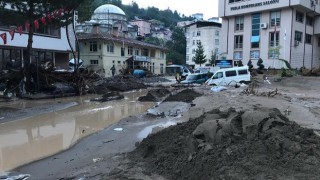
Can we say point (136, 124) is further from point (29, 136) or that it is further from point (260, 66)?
point (260, 66)

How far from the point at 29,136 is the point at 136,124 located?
3.80m

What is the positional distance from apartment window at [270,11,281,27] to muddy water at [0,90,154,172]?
43.3 meters

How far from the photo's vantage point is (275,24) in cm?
5625

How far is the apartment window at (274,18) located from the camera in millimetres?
56031

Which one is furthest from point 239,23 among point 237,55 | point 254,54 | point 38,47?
point 38,47

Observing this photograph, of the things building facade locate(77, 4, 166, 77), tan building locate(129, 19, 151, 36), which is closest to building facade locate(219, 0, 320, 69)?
building facade locate(77, 4, 166, 77)

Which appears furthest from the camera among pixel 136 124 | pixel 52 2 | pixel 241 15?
pixel 241 15

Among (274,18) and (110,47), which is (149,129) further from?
(274,18)

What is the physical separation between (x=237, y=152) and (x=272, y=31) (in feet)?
178

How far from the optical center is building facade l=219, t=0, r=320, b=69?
5472cm

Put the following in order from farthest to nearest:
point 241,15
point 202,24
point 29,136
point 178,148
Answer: point 202,24
point 241,15
point 29,136
point 178,148

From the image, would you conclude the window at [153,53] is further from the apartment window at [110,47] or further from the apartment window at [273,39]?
the apartment window at [273,39]

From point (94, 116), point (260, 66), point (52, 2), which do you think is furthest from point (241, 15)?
point (94, 116)

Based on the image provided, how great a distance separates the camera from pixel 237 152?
6094 millimetres
